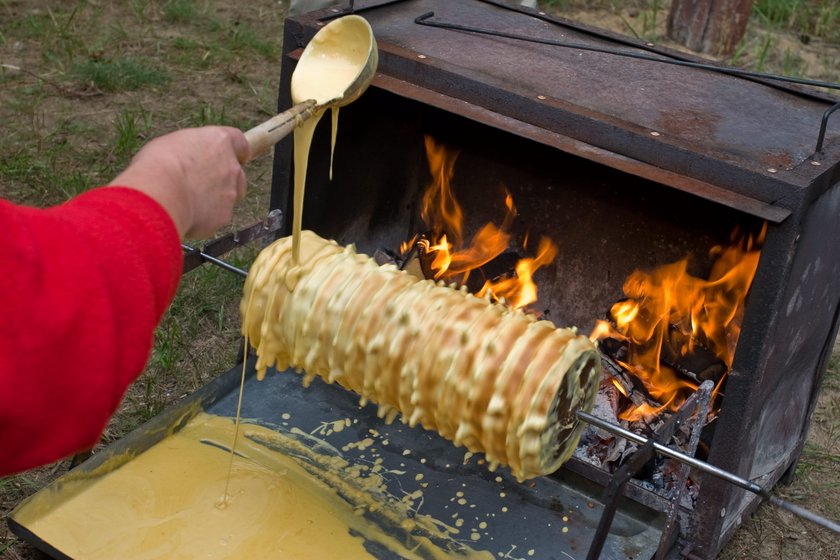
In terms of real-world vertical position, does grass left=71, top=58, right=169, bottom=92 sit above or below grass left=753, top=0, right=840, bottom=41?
below

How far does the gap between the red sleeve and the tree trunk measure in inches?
213

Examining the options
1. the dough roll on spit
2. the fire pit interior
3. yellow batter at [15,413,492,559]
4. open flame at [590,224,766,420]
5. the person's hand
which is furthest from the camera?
open flame at [590,224,766,420]

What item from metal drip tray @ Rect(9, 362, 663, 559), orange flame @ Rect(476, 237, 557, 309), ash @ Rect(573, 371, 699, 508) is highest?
orange flame @ Rect(476, 237, 557, 309)

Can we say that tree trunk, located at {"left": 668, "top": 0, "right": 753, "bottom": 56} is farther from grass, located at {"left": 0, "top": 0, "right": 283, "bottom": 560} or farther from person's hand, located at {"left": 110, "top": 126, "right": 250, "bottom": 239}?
person's hand, located at {"left": 110, "top": 126, "right": 250, "bottom": 239}

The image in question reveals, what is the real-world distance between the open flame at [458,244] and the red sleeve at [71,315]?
2.20 metres

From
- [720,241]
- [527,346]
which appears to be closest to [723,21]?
[720,241]

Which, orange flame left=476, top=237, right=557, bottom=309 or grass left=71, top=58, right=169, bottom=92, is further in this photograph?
grass left=71, top=58, right=169, bottom=92

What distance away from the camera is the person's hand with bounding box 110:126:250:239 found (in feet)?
6.20

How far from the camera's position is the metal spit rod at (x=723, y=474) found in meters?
2.39

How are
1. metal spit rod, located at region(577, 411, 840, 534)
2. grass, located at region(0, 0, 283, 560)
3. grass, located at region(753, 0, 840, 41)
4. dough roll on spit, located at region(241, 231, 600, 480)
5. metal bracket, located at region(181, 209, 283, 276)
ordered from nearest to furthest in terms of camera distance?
metal spit rod, located at region(577, 411, 840, 534)
dough roll on spit, located at region(241, 231, 600, 480)
metal bracket, located at region(181, 209, 283, 276)
grass, located at region(0, 0, 283, 560)
grass, located at region(753, 0, 840, 41)

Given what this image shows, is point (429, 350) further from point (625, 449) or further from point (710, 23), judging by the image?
point (710, 23)

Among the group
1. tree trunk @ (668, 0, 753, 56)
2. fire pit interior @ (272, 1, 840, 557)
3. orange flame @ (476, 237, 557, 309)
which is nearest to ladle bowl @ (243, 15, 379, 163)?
fire pit interior @ (272, 1, 840, 557)

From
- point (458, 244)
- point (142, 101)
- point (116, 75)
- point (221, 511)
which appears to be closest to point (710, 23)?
point (458, 244)

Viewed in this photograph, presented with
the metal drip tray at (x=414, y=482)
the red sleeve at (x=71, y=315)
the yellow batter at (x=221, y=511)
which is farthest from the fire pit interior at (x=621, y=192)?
the red sleeve at (x=71, y=315)
